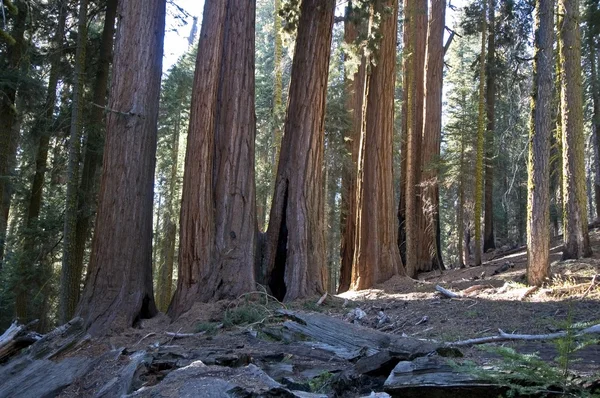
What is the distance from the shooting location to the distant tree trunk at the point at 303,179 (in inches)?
421

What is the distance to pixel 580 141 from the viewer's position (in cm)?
1273

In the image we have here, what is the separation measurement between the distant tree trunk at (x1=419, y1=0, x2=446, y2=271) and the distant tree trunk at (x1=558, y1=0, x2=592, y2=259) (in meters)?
5.60

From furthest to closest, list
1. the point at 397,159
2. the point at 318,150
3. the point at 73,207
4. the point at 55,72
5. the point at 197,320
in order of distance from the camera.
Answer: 1. the point at 397,159
2. the point at 55,72
3. the point at 318,150
4. the point at 73,207
5. the point at 197,320

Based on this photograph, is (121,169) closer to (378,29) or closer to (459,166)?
(378,29)

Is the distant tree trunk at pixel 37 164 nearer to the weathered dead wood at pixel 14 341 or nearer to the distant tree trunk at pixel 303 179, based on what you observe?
the distant tree trunk at pixel 303 179

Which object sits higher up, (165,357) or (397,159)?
(397,159)

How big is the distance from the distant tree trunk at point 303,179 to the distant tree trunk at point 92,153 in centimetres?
474

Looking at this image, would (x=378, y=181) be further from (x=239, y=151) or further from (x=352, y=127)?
(x=239, y=151)

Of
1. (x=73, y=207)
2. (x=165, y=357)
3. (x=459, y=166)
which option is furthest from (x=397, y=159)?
(x=165, y=357)

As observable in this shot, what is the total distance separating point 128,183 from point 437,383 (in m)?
6.61

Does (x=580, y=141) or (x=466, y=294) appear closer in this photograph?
(x=466, y=294)

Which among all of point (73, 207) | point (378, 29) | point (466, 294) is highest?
point (378, 29)

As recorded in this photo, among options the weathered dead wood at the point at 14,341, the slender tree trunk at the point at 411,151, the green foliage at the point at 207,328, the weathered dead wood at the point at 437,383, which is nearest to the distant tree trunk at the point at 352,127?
the slender tree trunk at the point at 411,151

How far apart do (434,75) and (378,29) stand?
632 centimetres
